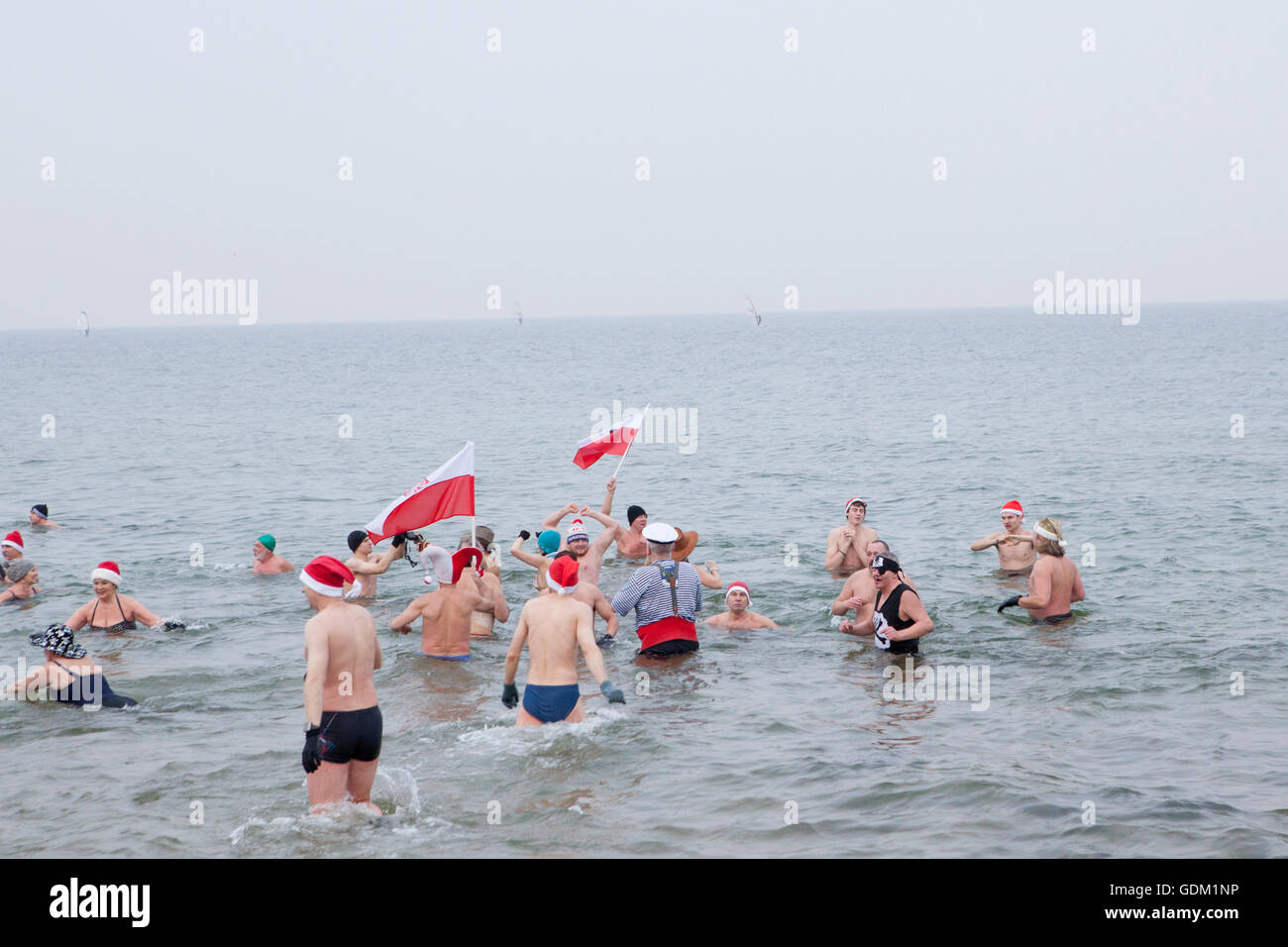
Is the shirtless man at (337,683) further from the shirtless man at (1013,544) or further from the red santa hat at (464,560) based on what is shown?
the shirtless man at (1013,544)

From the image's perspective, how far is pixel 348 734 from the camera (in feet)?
25.5

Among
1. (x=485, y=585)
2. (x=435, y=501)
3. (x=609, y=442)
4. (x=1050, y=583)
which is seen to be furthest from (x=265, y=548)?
(x=1050, y=583)

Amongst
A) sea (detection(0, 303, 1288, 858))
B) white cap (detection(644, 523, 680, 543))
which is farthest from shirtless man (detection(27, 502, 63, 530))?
white cap (detection(644, 523, 680, 543))

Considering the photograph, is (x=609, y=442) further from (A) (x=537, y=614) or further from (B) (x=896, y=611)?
(A) (x=537, y=614)

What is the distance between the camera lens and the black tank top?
12312 millimetres

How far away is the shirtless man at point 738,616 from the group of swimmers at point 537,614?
17 millimetres

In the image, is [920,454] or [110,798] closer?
[110,798]

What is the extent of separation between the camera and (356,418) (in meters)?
54.2

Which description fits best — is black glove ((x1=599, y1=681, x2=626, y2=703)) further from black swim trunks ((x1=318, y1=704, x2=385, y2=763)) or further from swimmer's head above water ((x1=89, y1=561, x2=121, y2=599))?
swimmer's head above water ((x1=89, y1=561, x2=121, y2=599))

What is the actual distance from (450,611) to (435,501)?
1329 mm

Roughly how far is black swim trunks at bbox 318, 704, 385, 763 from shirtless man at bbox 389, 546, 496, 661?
4371mm
